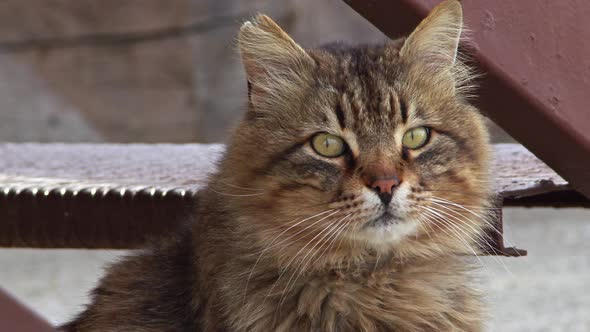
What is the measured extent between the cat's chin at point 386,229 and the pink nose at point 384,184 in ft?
0.15

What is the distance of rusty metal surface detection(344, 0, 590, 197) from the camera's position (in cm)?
162

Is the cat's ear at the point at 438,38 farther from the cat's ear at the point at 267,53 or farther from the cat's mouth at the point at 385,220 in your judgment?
the cat's mouth at the point at 385,220

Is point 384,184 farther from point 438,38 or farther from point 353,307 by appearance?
point 438,38

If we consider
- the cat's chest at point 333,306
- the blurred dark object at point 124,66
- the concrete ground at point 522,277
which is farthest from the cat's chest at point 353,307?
the blurred dark object at point 124,66

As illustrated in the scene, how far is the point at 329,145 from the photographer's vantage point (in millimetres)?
1798

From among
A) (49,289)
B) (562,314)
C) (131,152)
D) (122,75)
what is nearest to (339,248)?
(131,152)

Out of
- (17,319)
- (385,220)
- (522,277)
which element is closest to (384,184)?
(385,220)

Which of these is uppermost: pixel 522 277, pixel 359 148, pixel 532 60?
pixel 532 60

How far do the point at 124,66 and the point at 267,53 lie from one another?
5.06 metres

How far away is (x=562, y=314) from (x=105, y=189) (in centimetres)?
315

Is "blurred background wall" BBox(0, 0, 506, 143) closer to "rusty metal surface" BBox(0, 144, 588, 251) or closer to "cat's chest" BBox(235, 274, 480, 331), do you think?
"rusty metal surface" BBox(0, 144, 588, 251)

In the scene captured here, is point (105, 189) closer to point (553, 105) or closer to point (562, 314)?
point (553, 105)

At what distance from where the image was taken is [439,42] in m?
1.97

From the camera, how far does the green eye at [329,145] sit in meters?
1.79
